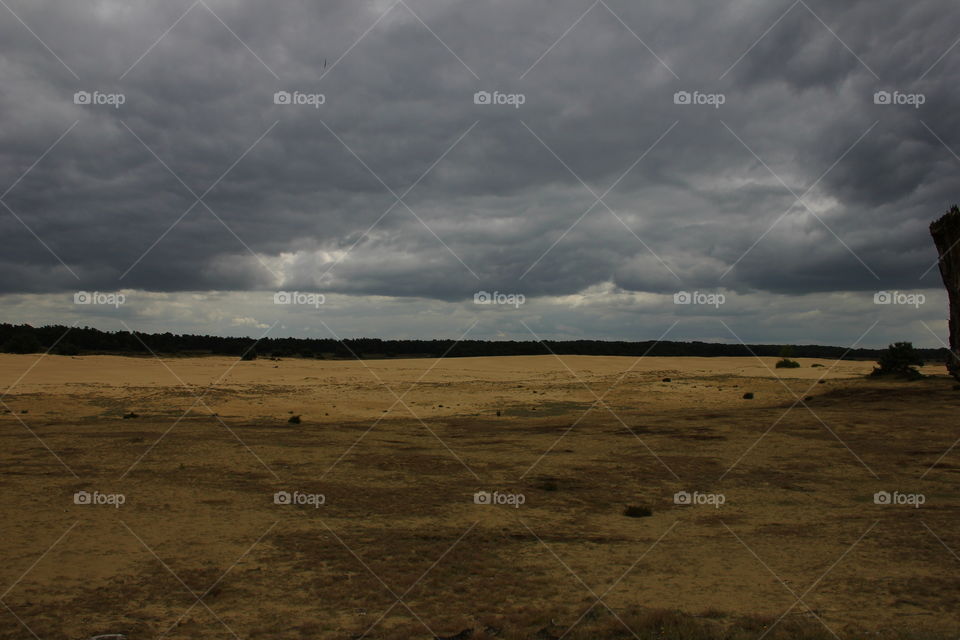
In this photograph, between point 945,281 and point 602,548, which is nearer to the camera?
point 602,548

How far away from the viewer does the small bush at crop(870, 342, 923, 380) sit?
113ft

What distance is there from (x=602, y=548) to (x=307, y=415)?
2152cm

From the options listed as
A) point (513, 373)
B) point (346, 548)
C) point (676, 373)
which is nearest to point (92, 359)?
point (513, 373)

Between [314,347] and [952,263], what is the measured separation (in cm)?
9021

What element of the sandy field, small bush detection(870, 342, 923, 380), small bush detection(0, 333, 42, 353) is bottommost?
the sandy field

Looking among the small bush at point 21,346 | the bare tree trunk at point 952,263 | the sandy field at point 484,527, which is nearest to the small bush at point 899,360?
the bare tree trunk at point 952,263

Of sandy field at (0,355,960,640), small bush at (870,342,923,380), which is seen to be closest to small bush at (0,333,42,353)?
sandy field at (0,355,960,640)

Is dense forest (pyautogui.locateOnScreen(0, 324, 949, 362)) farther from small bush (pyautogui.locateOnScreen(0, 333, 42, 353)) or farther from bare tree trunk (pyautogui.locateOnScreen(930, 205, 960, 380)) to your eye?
bare tree trunk (pyautogui.locateOnScreen(930, 205, 960, 380))

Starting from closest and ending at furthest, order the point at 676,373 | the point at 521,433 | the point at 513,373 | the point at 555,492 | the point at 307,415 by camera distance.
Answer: the point at 555,492, the point at 521,433, the point at 307,415, the point at 676,373, the point at 513,373

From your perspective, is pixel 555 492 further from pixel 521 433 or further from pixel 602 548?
pixel 521 433

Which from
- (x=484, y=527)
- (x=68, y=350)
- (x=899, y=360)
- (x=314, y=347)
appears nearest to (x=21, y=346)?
(x=68, y=350)

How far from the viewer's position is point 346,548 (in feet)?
30.3

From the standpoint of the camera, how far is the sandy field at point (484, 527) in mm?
6875

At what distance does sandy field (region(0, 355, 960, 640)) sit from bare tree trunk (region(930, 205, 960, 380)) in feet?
14.3
